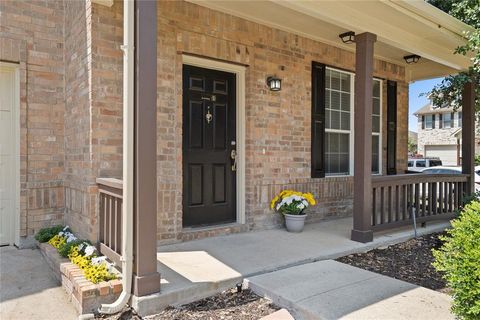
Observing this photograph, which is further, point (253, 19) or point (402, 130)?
point (402, 130)

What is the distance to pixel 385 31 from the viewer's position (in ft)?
15.3

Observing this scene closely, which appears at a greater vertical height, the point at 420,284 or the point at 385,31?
the point at 385,31

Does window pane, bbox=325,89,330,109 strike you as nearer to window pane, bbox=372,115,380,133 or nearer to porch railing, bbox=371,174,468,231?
window pane, bbox=372,115,380,133

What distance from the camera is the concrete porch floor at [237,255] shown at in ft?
9.36

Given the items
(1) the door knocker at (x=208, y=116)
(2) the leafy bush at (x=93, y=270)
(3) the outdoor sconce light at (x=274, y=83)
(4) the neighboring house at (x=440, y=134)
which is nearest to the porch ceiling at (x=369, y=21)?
(3) the outdoor sconce light at (x=274, y=83)

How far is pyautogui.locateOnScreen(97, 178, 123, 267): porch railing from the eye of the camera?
3031mm

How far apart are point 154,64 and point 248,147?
2289 millimetres

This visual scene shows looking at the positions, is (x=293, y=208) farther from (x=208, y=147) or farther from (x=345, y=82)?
(x=345, y=82)

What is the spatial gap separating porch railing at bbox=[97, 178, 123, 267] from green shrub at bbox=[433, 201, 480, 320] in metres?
2.50

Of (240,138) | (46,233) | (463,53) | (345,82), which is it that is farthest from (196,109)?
(463,53)

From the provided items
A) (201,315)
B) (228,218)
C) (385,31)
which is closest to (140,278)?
(201,315)

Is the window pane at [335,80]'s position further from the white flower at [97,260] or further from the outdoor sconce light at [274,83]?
the white flower at [97,260]

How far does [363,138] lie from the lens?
4.34 meters

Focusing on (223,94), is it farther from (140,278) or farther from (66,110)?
(140,278)
